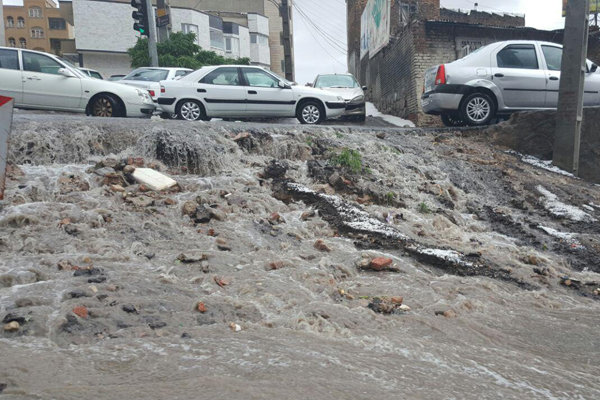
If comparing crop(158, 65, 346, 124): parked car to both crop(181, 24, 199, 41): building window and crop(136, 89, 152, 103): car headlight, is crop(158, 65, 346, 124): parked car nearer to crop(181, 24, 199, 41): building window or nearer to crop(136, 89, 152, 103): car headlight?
crop(136, 89, 152, 103): car headlight

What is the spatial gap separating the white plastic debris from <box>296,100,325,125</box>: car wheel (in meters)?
5.54

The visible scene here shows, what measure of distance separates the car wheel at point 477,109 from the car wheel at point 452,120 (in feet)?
0.99

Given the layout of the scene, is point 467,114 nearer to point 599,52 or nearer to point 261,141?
point 261,141

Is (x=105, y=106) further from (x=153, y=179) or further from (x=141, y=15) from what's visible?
(x=141, y=15)

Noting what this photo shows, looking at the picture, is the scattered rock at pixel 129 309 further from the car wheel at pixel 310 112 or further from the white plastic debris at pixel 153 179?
the car wheel at pixel 310 112

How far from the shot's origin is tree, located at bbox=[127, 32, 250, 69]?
27.8m

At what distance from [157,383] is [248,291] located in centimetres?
151

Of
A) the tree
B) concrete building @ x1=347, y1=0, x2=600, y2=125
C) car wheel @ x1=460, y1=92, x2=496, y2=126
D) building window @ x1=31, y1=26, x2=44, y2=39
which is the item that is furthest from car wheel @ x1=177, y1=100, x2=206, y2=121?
building window @ x1=31, y1=26, x2=44, y2=39

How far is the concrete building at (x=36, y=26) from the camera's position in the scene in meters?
52.7

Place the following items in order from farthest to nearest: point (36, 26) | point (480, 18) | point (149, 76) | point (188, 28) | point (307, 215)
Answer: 1. point (36, 26)
2. point (188, 28)
3. point (480, 18)
4. point (149, 76)
5. point (307, 215)

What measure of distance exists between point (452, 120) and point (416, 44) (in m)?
4.78

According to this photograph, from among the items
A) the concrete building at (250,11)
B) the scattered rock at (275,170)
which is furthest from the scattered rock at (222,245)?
the concrete building at (250,11)

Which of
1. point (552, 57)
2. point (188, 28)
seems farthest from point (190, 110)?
point (188, 28)

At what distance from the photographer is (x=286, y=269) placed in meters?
4.58
